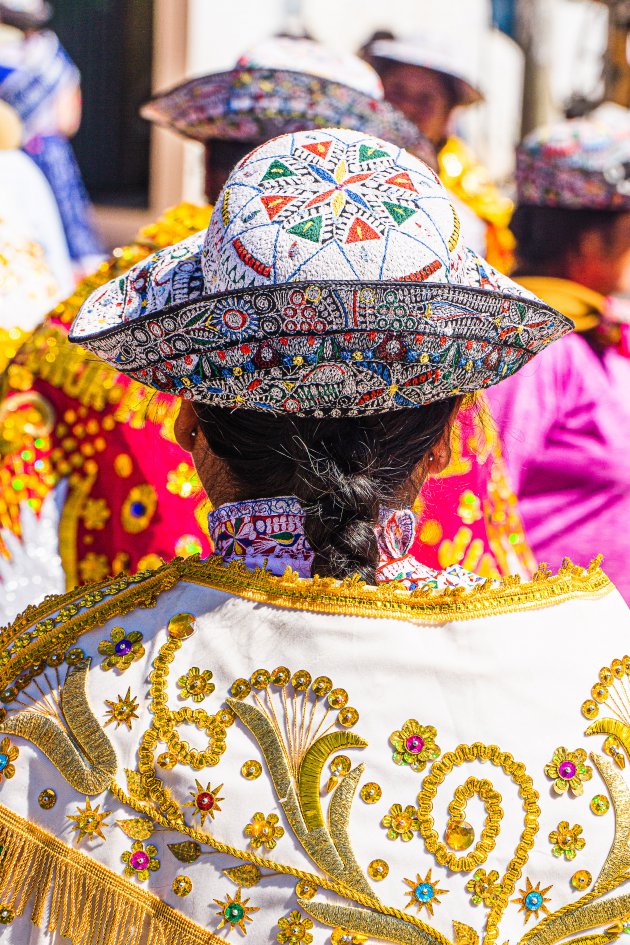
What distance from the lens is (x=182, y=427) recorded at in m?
1.48

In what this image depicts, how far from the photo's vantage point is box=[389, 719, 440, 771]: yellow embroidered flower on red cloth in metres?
1.27

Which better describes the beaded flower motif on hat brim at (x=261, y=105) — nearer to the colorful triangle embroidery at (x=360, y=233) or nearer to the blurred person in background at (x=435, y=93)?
the colorful triangle embroidery at (x=360, y=233)

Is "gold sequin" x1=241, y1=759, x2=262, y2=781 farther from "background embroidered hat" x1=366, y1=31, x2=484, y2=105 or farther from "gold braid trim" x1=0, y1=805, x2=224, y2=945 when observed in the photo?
"background embroidered hat" x1=366, y1=31, x2=484, y2=105

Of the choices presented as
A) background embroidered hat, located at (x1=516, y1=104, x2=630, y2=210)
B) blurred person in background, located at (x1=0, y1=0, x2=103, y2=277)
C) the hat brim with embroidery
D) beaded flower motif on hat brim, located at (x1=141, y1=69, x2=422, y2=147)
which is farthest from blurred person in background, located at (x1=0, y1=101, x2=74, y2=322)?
the hat brim with embroidery

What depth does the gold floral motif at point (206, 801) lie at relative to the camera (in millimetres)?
1250

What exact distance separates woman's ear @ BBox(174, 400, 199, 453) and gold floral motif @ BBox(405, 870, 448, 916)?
57 centimetres

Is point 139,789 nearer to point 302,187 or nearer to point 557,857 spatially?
point 557,857

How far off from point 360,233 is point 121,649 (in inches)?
20.2

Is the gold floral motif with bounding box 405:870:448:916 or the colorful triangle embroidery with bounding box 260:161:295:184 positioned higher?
the colorful triangle embroidery with bounding box 260:161:295:184

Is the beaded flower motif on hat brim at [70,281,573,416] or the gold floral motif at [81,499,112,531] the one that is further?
the gold floral motif at [81,499,112,531]

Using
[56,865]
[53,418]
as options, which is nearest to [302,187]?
[56,865]

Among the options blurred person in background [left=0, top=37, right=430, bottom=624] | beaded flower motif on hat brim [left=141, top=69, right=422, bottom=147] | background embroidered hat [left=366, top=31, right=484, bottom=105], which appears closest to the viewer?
Result: blurred person in background [left=0, top=37, right=430, bottom=624]

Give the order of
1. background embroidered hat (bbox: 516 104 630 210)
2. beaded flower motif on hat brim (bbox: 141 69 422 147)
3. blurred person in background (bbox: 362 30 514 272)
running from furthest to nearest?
blurred person in background (bbox: 362 30 514 272) < background embroidered hat (bbox: 516 104 630 210) < beaded flower motif on hat brim (bbox: 141 69 422 147)

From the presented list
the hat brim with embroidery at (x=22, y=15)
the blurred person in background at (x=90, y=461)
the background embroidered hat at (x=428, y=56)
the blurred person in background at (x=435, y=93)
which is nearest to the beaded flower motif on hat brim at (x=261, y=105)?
the blurred person in background at (x=90, y=461)
